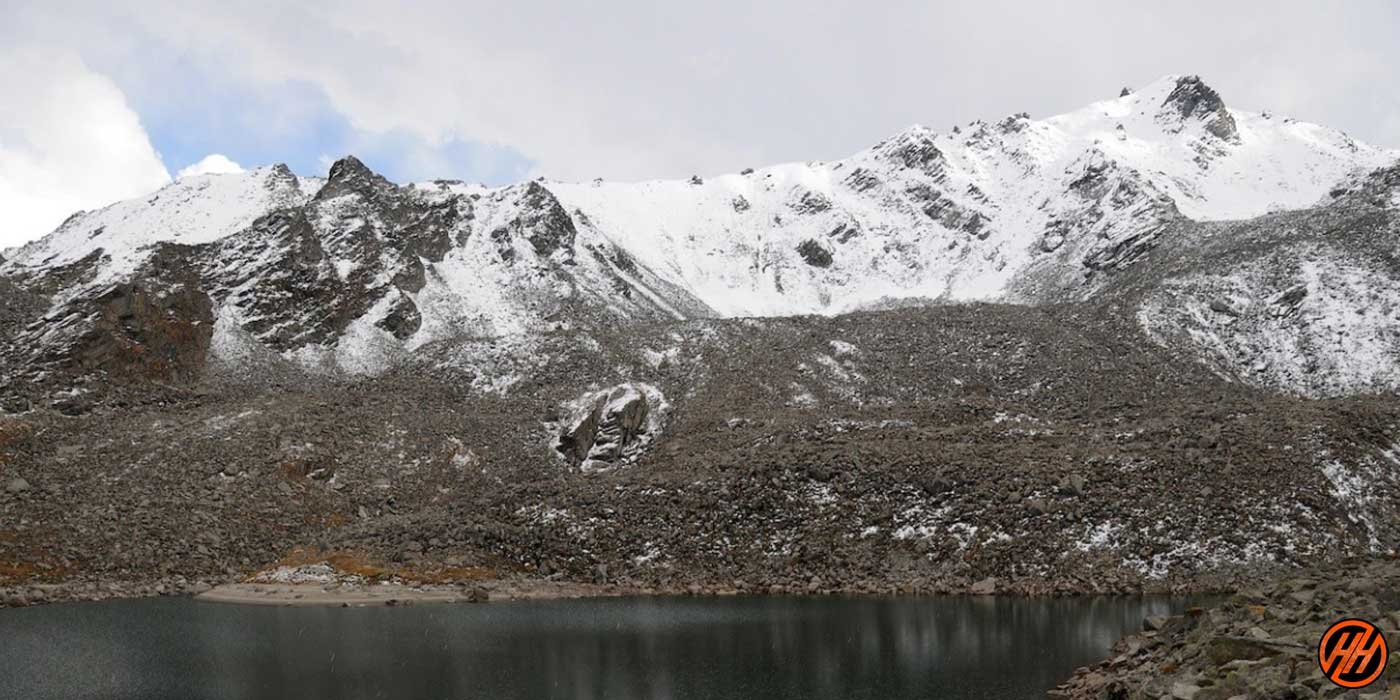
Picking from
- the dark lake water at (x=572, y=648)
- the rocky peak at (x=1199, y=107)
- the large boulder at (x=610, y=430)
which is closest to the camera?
the dark lake water at (x=572, y=648)

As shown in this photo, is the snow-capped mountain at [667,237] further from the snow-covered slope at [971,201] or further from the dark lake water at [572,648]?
the dark lake water at [572,648]

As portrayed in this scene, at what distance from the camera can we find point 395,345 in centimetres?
11006

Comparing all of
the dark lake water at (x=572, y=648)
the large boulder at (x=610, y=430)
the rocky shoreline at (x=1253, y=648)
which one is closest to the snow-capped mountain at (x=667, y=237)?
the large boulder at (x=610, y=430)

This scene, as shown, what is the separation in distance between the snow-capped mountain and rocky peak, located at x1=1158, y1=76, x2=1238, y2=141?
49cm

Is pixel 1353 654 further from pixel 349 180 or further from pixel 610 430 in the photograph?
pixel 349 180

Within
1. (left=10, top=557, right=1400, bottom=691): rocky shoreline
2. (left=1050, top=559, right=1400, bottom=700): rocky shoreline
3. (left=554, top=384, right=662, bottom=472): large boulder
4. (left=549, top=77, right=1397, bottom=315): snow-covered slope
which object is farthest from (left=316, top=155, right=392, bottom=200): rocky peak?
(left=1050, top=559, right=1400, bottom=700): rocky shoreline

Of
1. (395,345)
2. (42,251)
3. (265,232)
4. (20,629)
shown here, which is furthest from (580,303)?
(20,629)

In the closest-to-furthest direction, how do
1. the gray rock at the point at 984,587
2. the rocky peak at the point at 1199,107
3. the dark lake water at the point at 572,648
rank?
the dark lake water at the point at 572,648 → the gray rock at the point at 984,587 → the rocky peak at the point at 1199,107

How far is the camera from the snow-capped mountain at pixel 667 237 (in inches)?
4252

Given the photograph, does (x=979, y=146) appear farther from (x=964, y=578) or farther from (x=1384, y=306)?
(x=964, y=578)

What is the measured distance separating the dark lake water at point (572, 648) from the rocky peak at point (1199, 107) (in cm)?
13760

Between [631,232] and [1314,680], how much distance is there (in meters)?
144

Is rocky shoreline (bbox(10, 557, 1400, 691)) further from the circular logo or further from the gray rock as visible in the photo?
the circular logo

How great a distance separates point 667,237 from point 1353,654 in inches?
5725
